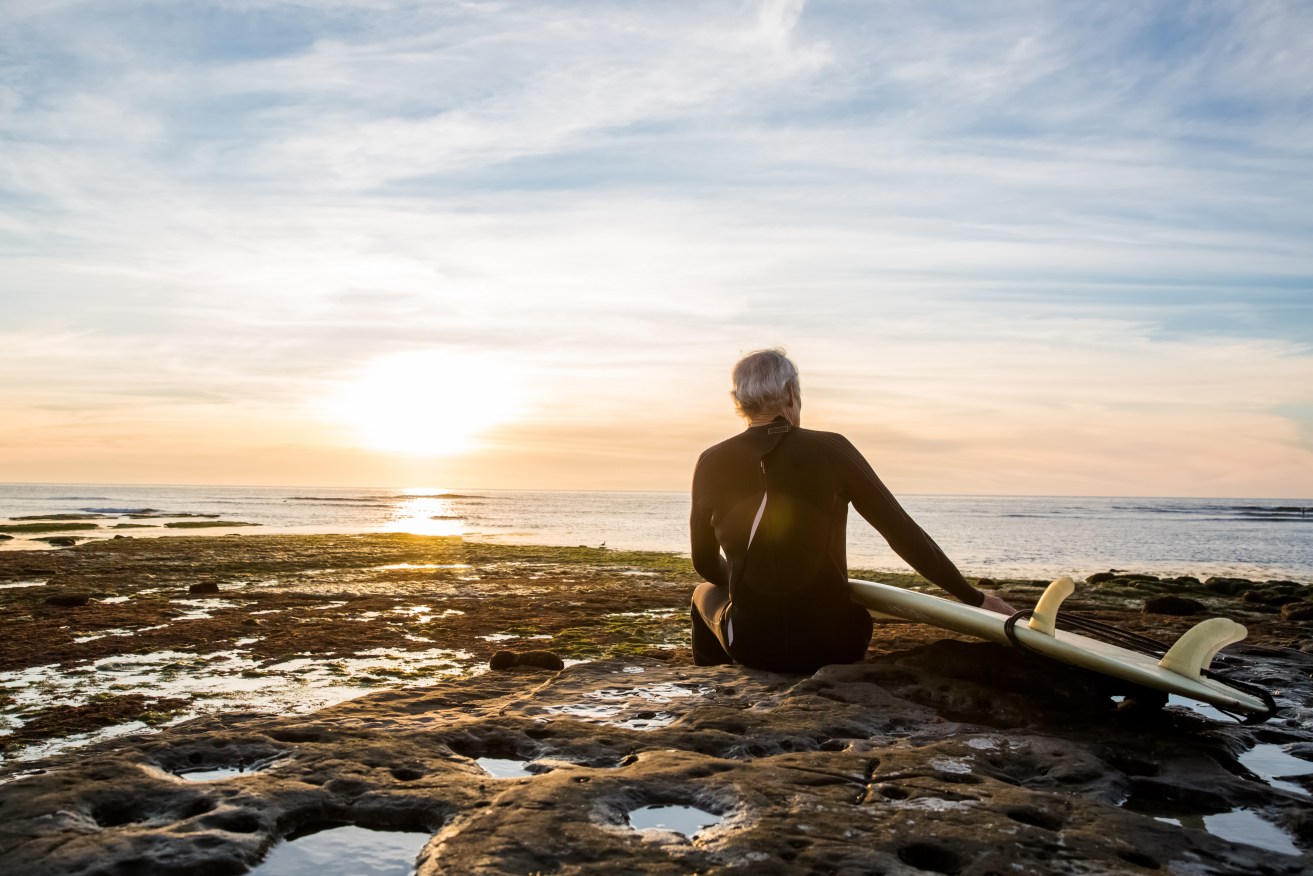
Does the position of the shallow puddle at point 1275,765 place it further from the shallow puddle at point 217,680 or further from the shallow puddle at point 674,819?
the shallow puddle at point 217,680

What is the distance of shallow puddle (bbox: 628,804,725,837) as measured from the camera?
2.96m

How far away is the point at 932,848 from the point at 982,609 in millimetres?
2800

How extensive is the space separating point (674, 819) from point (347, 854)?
3.49 ft

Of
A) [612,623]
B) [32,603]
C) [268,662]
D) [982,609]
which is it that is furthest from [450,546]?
[982,609]

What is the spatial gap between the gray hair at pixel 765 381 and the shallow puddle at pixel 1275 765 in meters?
2.90

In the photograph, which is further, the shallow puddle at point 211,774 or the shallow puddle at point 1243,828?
the shallow puddle at point 211,774

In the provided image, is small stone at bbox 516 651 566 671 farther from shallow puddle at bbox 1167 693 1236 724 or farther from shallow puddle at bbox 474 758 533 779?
shallow puddle at bbox 1167 693 1236 724

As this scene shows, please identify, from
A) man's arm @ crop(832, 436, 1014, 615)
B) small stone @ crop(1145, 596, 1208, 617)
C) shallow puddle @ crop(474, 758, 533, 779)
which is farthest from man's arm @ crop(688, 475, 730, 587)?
small stone @ crop(1145, 596, 1208, 617)

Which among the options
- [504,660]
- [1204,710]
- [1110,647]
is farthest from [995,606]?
[504,660]

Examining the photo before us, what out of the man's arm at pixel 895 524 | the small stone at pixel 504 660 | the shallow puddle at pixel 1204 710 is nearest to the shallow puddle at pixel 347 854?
Result: the man's arm at pixel 895 524

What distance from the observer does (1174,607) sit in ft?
38.7

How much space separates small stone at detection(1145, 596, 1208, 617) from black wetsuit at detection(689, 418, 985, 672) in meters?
8.07

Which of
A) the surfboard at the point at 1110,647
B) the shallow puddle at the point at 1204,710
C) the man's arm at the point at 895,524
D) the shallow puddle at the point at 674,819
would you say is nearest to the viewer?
the shallow puddle at the point at 674,819

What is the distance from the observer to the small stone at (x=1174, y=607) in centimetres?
1170
